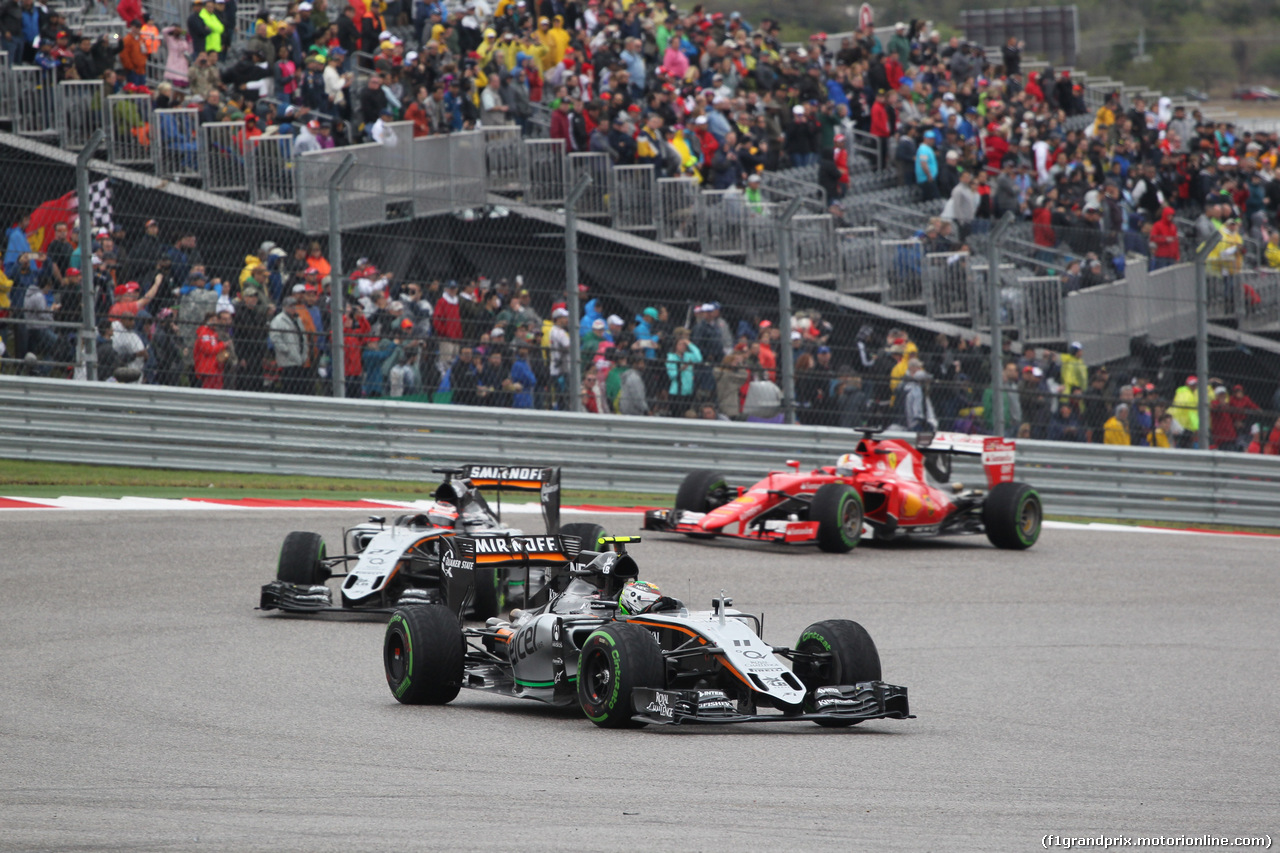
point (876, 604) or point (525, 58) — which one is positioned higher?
point (525, 58)

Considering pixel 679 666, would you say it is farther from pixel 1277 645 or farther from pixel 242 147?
pixel 242 147

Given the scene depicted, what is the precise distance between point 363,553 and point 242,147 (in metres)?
8.26

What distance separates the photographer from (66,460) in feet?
53.9

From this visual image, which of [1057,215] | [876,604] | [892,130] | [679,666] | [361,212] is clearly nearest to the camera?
[679,666]

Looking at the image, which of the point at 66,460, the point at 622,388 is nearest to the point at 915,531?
the point at 622,388

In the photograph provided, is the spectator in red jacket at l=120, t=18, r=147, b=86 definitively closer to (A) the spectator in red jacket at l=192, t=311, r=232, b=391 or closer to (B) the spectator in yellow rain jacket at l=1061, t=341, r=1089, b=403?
(A) the spectator in red jacket at l=192, t=311, r=232, b=391

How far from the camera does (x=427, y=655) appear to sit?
8484 millimetres

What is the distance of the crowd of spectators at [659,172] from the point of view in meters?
16.2

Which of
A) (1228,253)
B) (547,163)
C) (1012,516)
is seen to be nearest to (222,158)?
(547,163)

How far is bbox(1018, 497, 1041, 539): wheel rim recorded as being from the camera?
15.6 metres

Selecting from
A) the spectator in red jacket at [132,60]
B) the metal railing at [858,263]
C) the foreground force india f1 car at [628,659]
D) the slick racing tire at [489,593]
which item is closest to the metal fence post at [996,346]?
the metal railing at [858,263]

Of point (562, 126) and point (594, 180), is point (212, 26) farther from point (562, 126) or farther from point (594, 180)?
point (594, 180)

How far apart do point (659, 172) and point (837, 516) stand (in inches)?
358

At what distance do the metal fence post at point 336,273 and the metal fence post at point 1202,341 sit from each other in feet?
30.8
